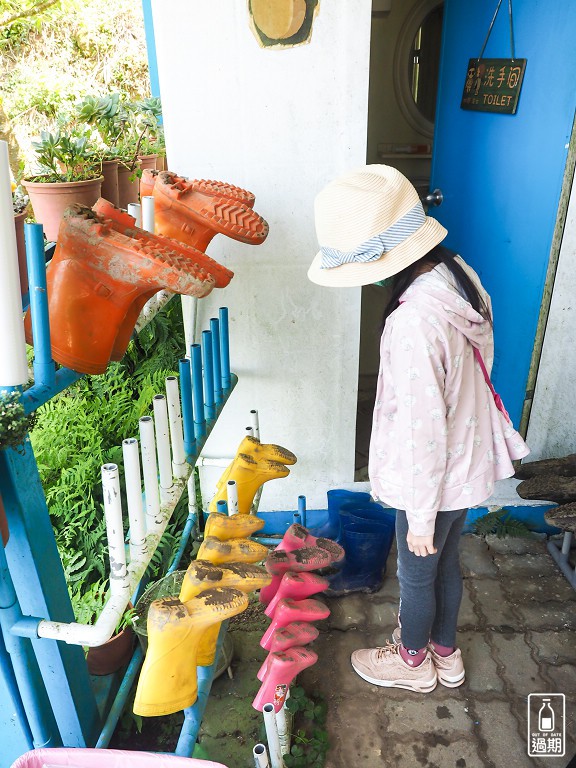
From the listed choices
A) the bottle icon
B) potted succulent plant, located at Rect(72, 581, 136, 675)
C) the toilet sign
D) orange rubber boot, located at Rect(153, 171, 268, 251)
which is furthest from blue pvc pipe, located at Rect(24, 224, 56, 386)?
the toilet sign

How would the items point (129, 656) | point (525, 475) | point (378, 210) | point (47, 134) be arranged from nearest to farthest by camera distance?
point (378, 210) < point (129, 656) < point (47, 134) < point (525, 475)

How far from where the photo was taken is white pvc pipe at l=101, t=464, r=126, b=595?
129cm

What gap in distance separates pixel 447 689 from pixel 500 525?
928 mm

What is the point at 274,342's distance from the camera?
8.43 feet

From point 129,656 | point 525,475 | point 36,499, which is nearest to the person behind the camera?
point 36,499

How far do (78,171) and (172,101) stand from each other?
0.42 m

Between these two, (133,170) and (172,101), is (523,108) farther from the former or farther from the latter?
(133,170)

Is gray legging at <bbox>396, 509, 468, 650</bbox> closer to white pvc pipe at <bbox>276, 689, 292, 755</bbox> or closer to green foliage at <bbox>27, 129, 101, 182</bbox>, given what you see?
white pvc pipe at <bbox>276, 689, 292, 755</bbox>

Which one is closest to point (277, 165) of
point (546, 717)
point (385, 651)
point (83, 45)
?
point (385, 651)

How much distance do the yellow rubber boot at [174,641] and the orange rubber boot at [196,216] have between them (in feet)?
3.08

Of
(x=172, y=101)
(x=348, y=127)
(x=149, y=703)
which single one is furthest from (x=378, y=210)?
(x=149, y=703)

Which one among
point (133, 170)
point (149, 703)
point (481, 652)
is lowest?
point (481, 652)

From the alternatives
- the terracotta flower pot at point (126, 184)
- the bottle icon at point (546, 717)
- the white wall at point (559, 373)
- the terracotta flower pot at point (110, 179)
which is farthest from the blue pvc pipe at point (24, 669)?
the white wall at point (559, 373)

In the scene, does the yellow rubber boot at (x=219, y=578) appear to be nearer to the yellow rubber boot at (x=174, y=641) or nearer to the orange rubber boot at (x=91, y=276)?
the yellow rubber boot at (x=174, y=641)
